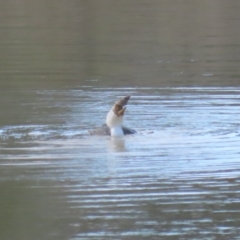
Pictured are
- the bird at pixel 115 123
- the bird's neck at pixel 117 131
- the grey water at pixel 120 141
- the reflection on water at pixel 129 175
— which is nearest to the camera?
the reflection on water at pixel 129 175

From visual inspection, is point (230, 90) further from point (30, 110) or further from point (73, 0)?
point (73, 0)

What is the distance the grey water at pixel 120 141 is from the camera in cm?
→ 698

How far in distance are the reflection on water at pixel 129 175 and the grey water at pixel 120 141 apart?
0.01m

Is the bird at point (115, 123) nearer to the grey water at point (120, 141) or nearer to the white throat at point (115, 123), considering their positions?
the white throat at point (115, 123)

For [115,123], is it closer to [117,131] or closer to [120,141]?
[117,131]

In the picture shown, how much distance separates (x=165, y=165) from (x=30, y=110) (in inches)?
140

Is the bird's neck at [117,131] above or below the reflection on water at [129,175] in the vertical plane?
above

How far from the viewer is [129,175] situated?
8.18 m

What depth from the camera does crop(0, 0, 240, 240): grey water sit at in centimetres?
698

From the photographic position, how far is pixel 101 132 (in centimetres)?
1000

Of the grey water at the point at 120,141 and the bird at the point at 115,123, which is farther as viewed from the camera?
the bird at the point at 115,123

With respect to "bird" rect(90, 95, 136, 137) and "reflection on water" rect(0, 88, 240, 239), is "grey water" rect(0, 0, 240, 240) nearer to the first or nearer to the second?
"reflection on water" rect(0, 88, 240, 239)

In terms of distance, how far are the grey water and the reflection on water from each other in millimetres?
10

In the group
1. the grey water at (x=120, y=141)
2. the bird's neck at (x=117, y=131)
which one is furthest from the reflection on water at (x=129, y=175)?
the bird's neck at (x=117, y=131)
